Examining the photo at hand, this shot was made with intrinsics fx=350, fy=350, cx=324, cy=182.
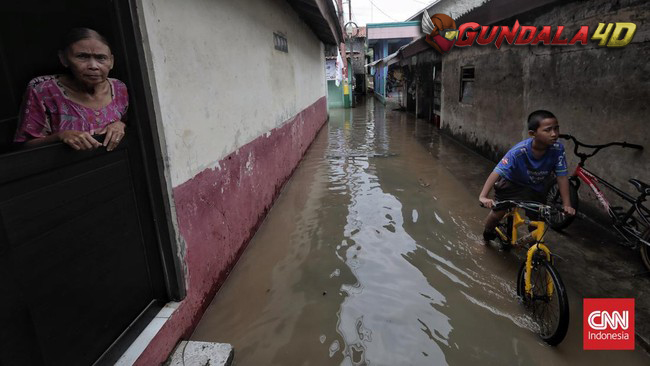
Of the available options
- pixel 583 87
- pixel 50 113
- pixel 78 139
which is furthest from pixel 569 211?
pixel 50 113

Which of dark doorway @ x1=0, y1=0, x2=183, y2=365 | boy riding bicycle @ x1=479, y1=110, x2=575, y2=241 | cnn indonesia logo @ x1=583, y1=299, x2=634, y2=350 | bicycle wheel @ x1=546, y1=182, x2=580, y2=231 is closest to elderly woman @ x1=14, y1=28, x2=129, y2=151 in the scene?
dark doorway @ x1=0, y1=0, x2=183, y2=365

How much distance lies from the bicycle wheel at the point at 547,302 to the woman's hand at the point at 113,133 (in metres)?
3.39

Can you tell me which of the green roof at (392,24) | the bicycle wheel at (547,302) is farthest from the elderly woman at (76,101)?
the green roof at (392,24)

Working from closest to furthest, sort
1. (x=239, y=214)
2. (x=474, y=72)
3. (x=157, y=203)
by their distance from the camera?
(x=157, y=203) → (x=239, y=214) → (x=474, y=72)

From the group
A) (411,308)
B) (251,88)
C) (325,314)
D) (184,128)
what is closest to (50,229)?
(184,128)

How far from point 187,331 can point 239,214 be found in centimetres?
164

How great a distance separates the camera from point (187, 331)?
9.73 feet

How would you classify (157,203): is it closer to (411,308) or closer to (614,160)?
(411,308)

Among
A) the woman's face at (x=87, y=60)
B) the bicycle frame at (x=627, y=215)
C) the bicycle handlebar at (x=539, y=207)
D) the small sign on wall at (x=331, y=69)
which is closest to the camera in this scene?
the woman's face at (x=87, y=60)

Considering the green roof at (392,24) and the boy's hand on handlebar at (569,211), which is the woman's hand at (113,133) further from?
the green roof at (392,24)

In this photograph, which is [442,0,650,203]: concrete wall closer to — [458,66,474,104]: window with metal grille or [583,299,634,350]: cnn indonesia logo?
[458,66,474,104]: window with metal grille

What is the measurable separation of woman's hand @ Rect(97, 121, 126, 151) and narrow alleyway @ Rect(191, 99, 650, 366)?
1785mm

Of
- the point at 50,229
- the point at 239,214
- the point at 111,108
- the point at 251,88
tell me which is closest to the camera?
the point at 50,229

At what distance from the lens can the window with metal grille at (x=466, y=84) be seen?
388 inches
